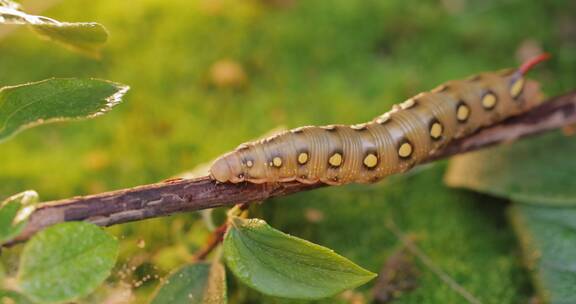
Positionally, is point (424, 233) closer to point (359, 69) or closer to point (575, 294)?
point (575, 294)

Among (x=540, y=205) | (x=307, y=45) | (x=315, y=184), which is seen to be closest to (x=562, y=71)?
(x=540, y=205)

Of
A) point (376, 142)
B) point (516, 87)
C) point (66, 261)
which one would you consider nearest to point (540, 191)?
point (516, 87)

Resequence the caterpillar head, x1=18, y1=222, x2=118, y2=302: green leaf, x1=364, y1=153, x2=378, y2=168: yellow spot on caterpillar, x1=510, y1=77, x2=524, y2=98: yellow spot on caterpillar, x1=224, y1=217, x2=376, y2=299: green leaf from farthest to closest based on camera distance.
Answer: x1=510, y1=77, x2=524, y2=98: yellow spot on caterpillar → x1=364, y1=153, x2=378, y2=168: yellow spot on caterpillar → the caterpillar head → x1=224, y1=217, x2=376, y2=299: green leaf → x1=18, y1=222, x2=118, y2=302: green leaf

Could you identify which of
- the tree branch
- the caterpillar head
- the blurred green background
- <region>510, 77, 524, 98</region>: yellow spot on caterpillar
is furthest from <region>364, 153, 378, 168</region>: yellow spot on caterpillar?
<region>510, 77, 524, 98</region>: yellow spot on caterpillar

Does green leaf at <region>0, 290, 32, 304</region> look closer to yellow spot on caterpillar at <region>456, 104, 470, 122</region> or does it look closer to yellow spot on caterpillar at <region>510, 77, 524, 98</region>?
yellow spot on caterpillar at <region>456, 104, 470, 122</region>

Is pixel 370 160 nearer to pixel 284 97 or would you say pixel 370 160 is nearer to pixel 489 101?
pixel 489 101

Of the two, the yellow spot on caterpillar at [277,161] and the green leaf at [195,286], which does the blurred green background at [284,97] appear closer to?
the green leaf at [195,286]

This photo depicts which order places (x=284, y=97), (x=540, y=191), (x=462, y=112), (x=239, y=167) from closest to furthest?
(x=239, y=167) < (x=462, y=112) < (x=540, y=191) < (x=284, y=97)
